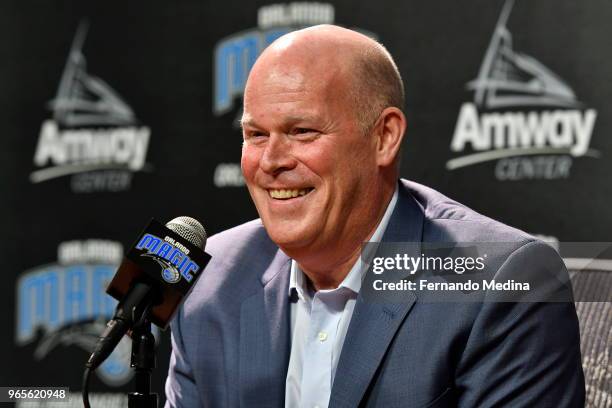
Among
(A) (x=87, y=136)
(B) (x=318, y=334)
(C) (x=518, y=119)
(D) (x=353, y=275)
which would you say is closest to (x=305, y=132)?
(D) (x=353, y=275)

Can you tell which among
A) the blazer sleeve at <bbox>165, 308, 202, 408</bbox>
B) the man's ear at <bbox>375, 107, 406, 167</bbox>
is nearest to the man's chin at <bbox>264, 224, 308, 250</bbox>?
the man's ear at <bbox>375, 107, 406, 167</bbox>

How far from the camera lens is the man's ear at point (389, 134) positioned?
1961 millimetres

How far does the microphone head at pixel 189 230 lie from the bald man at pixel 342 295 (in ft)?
0.93

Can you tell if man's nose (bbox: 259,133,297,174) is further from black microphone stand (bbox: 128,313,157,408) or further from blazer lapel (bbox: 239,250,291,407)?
black microphone stand (bbox: 128,313,157,408)

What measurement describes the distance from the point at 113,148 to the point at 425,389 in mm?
2276

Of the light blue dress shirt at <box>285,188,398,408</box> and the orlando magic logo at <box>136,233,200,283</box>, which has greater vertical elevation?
the orlando magic logo at <box>136,233,200,283</box>

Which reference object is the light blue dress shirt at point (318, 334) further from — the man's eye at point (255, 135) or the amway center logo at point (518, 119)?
the amway center logo at point (518, 119)

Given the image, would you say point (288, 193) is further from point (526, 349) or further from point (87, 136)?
point (87, 136)

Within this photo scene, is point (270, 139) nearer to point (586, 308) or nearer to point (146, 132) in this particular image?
point (586, 308)

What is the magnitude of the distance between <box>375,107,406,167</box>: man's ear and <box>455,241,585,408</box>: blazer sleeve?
1.14 feet

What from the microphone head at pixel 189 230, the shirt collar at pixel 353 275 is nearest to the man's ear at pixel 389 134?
the shirt collar at pixel 353 275

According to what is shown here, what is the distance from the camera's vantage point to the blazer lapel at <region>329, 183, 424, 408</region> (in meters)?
1.79

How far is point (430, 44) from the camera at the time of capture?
10.6 ft

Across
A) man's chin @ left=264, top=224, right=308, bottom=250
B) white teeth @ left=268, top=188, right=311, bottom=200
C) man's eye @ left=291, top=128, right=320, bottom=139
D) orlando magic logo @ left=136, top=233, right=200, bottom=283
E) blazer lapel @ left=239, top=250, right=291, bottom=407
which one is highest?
man's eye @ left=291, top=128, right=320, bottom=139
